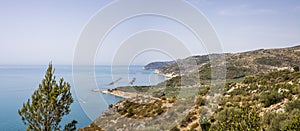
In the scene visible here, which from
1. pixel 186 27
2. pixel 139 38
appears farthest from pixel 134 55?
pixel 186 27

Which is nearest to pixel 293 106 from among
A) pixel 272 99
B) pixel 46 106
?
pixel 272 99

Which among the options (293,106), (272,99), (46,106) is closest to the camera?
(46,106)

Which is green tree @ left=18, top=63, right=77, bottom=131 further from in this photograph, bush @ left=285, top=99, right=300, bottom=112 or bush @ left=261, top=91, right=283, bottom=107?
bush @ left=261, top=91, right=283, bottom=107

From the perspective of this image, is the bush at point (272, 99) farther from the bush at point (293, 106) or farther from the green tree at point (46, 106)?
the green tree at point (46, 106)

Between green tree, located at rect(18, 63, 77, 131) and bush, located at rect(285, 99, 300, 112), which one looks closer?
green tree, located at rect(18, 63, 77, 131)

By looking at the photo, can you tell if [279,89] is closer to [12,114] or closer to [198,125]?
[198,125]

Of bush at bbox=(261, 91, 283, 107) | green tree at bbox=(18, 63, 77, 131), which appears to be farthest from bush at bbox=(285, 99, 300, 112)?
green tree at bbox=(18, 63, 77, 131)

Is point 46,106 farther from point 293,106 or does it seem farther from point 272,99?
point 272,99

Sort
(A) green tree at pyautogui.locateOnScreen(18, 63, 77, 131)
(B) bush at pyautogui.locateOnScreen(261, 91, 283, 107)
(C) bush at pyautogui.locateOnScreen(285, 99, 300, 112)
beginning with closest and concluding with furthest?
(A) green tree at pyautogui.locateOnScreen(18, 63, 77, 131) → (C) bush at pyautogui.locateOnScreen(285, 99, 300, 112) → (B) bush at pyautogui.locateOnScreen(261, 91, 283, 107)

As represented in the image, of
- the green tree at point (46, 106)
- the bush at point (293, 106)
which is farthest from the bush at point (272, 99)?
the green tree at point (46, 106)
